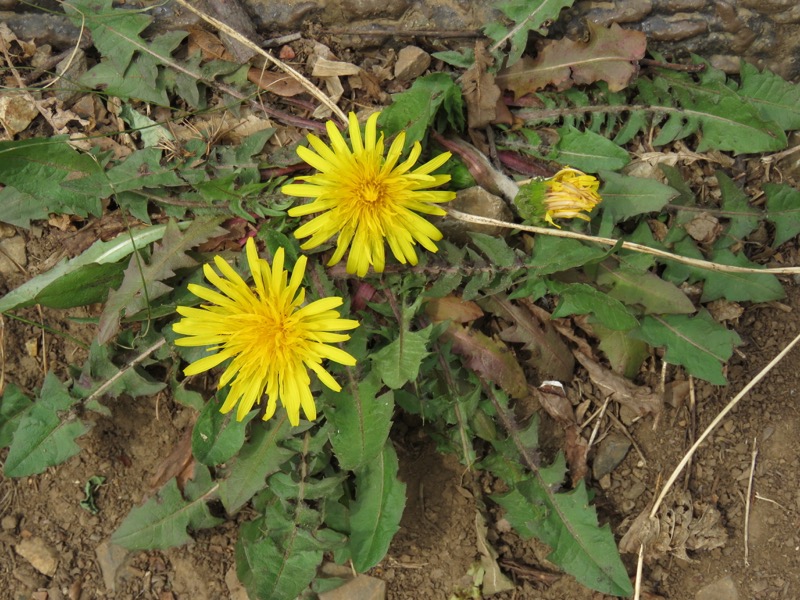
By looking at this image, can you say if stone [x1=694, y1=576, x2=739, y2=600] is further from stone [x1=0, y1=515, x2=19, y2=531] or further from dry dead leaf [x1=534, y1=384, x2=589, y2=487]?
stone [x1=0, y1=515, x2=19, y2=531]

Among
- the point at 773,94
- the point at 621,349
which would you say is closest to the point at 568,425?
the point at 621,349

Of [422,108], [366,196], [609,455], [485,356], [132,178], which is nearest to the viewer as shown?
[366,196]

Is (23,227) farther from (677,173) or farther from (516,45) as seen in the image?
(677,173)

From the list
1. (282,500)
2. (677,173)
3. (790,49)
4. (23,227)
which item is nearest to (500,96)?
(677,173)

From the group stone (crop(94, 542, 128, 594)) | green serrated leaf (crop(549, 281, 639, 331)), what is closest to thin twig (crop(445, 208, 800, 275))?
green serrated leaf (crop(549, 281, 639, 331))

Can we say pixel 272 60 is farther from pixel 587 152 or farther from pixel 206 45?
pixel 587 152

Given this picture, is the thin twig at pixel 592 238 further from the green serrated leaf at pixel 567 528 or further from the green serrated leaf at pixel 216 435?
the green serrated leaf at pixel 216 435

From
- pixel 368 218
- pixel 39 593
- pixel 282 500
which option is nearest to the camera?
pixel 368 218
